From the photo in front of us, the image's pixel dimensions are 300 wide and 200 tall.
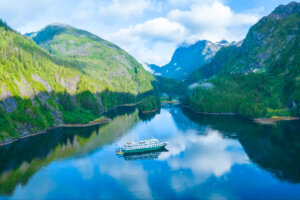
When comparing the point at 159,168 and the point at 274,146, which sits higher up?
the point at 274,146

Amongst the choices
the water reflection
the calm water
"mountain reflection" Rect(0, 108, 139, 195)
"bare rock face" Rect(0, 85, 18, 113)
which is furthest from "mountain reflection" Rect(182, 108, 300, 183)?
"bare rock face" Rect(0, 85, 18, 113)

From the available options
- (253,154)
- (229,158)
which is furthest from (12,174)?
(253,154)

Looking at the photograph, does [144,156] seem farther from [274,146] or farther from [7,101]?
[7,101]

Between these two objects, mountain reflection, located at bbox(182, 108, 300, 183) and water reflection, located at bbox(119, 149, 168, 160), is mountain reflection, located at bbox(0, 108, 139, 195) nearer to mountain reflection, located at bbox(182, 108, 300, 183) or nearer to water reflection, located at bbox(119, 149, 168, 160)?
water reflection, located at bbox(119, 149, 168, 160)

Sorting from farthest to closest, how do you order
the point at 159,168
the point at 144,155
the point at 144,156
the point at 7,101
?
the point at 7,101 < the point at 144,155 < the point at 144,156 < the point at 159,168

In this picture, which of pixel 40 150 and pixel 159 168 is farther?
pixel 40 150

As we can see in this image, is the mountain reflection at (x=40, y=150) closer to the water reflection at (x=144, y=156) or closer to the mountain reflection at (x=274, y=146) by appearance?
the water reflection at (x=144, y=156)

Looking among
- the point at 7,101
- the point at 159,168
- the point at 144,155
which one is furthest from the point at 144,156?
the point at 7,101

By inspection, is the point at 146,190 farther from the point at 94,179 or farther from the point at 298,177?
the point at 298,177
